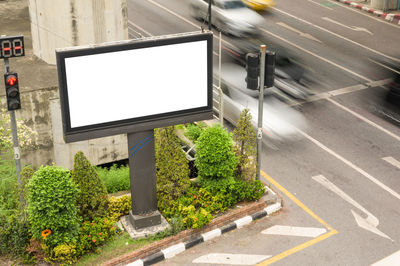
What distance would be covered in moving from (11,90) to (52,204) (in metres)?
2.46

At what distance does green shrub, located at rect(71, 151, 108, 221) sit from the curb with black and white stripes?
144 centimetres

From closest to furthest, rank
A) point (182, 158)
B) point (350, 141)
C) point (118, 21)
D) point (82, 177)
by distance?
point (82, 177)
point (182, 158)
point (118, 21)
point (350, 141)

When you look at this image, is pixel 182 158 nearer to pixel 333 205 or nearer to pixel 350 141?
pixel 333 205

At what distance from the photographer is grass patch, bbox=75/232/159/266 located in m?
13.6

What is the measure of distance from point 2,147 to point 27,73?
108 inches

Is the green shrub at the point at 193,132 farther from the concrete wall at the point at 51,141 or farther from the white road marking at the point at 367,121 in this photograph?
the white road marking at the point at 367,121

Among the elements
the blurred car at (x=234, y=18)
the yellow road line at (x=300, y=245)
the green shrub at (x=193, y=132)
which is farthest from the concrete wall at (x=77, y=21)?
the blurred car at (x=234, y=18)

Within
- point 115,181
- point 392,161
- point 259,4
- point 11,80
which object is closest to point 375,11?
point 259,4

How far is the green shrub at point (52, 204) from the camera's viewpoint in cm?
1284

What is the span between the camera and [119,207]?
15023 millimetres

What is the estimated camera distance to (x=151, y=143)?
Result: 556 inches

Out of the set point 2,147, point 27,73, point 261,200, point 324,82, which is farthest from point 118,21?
point 324,82

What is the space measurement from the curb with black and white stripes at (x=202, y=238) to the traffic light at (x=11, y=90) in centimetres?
400

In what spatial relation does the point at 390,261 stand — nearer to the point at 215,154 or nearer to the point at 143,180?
the point at 215,154
